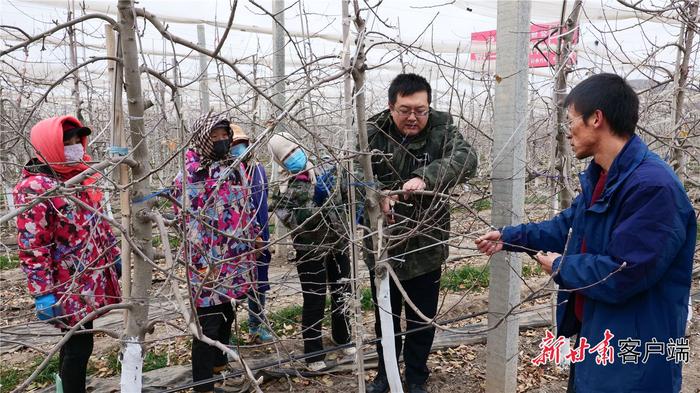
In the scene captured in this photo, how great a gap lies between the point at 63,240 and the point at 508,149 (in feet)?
7.06

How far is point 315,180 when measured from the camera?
2854mm

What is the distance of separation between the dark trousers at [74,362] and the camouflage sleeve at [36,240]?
345mm

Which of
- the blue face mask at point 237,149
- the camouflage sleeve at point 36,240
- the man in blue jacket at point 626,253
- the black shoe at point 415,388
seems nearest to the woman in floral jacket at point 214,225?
the blue face mask at point 237,149

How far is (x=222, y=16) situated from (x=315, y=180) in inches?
248

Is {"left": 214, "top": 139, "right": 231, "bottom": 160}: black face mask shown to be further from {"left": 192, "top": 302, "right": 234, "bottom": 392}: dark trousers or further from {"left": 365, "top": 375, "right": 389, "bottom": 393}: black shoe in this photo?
{"left": 365, "top": 375, "right": 389, "bottom": 393}: black shoe

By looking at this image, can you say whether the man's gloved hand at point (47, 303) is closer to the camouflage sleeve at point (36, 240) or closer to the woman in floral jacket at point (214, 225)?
the camouflage sleeve at point (36, 240)

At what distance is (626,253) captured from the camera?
5.10 feet

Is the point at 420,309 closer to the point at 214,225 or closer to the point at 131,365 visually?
the point at 214,225

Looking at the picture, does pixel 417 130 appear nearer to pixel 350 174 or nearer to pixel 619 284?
pixel 350 174

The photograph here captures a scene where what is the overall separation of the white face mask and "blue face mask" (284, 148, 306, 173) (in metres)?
1.02

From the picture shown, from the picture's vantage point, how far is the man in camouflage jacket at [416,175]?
2285mm

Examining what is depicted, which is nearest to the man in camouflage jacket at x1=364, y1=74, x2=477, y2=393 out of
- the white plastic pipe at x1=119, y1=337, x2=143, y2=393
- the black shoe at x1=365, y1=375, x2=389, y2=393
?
the black shoe at x1=365, y1=375, x2=389, y2=393

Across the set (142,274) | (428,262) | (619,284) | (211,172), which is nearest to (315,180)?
(211,172)

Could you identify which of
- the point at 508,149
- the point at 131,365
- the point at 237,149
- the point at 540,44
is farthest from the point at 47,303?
the point at 540,44
